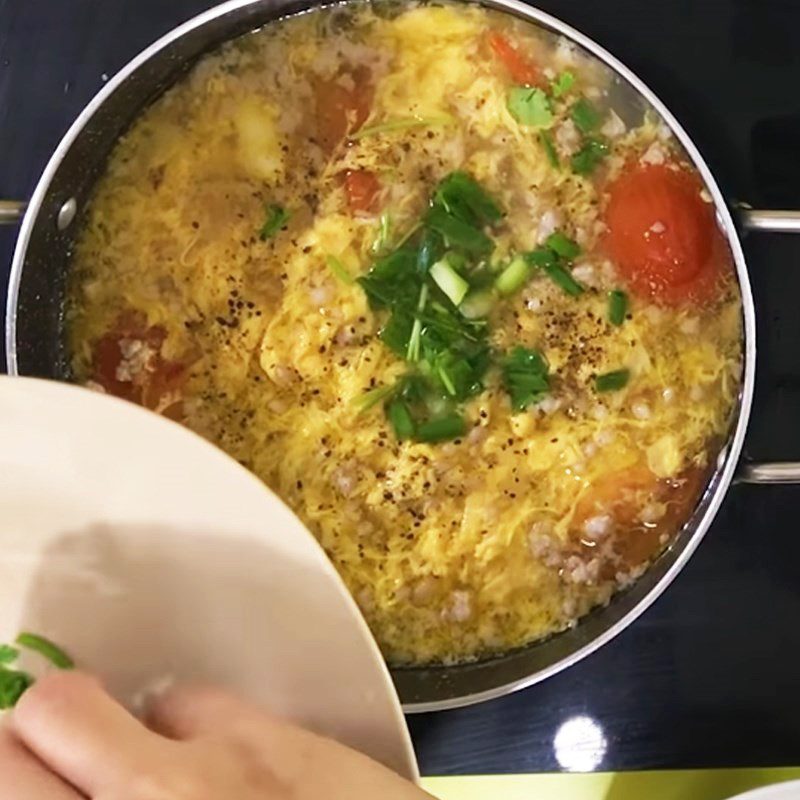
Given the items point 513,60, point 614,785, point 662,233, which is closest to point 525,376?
point 662,233

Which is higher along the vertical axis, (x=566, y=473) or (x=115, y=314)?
(x=115, y=314)

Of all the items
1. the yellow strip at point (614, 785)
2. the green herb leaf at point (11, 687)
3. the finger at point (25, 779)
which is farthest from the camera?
the yellow strip at point (614, 785)

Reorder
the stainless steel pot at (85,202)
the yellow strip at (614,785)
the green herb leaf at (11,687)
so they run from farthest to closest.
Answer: the yellow strip at (614,785) → the stainless steel pot at (85,202) → the green herb leaf at (11,687)

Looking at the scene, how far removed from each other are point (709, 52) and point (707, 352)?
33 centimetres

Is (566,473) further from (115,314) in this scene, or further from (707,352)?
(115,314)

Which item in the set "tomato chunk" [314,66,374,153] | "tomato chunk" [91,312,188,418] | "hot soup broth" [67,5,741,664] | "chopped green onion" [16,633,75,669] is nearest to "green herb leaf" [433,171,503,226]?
Result: "hot soup broth" [67,5,741,664]

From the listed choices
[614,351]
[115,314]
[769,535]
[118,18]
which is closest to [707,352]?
[614,351]

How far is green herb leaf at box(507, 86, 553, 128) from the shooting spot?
113 cm

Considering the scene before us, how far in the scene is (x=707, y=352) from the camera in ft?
3.78

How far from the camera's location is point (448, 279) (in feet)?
3.64

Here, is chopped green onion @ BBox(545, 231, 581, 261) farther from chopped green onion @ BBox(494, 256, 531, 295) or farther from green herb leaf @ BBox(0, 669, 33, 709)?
green herb leaf @ BBox(0, 669, 33, 709)

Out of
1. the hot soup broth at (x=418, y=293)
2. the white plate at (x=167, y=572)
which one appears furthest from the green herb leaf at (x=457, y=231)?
the white plate at (x=167, y=572)

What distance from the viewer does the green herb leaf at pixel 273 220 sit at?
112 centimetres

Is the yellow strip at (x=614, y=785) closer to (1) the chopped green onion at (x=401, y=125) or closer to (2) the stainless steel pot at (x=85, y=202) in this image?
(2) the stainless steel pot at (x=85, y=202)
